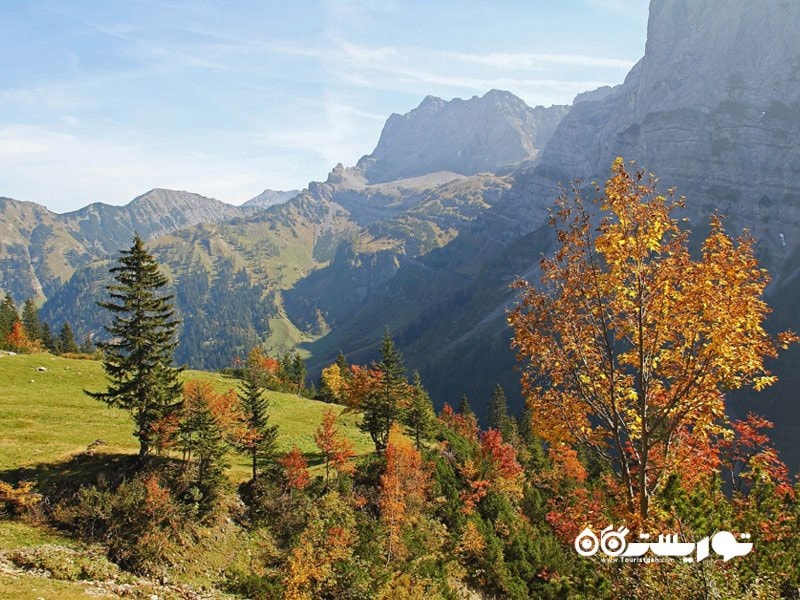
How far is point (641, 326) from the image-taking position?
12945 millimetres

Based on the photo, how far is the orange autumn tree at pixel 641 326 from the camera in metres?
12.2

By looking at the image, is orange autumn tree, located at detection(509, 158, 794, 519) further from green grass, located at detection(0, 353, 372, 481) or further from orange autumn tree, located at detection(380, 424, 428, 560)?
green grass, located at detection(0, 353, 372, 481)

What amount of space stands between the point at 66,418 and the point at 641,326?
Answer: 63166 mm

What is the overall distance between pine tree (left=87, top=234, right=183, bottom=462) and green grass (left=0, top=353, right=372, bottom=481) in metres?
10.1

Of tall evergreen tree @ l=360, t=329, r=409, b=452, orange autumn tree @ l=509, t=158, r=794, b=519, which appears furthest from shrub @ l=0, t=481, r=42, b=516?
tall evergreen tree @ l=360, t=329, r=409, b=452

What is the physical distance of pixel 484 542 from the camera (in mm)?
57188

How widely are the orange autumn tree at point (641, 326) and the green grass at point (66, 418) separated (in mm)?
45362

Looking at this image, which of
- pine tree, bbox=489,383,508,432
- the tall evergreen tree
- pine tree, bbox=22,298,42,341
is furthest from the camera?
pine tree, bbox=22,298,42,341

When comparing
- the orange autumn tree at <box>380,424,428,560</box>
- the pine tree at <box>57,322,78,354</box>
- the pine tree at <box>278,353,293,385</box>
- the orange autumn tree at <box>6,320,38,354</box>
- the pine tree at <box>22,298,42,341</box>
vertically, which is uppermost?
the pine tree at <box>22,298,42,341</box>

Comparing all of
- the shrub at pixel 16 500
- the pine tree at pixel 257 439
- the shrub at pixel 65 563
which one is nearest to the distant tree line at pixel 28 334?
the pine tree at pixel 257 439

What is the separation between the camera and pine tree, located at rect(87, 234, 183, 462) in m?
39.7

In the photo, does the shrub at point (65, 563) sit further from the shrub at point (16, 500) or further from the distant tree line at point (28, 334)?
the distant tree line at point (28, 334)

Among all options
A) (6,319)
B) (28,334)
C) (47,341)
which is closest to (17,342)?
(6,319)

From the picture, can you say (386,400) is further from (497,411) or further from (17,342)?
(17,342)
